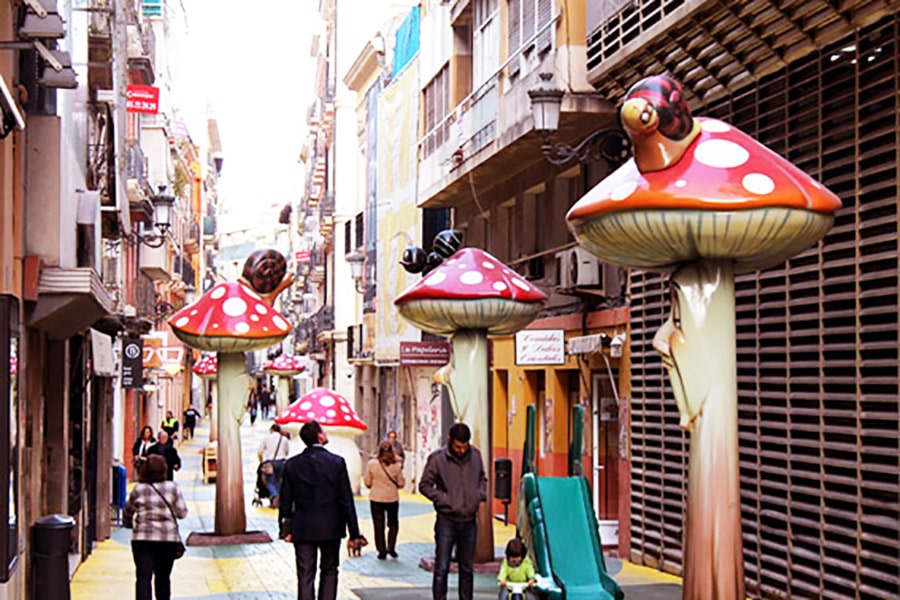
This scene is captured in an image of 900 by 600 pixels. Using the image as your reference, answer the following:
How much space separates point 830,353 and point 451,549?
3.86m

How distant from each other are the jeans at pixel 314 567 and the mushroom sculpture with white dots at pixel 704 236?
4.03 meters

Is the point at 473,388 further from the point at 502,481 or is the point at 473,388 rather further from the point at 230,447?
the point at 230,447

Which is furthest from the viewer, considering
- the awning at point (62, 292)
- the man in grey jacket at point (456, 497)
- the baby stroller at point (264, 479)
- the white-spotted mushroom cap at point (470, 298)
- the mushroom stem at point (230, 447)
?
the baby stroller at point (264, 479)

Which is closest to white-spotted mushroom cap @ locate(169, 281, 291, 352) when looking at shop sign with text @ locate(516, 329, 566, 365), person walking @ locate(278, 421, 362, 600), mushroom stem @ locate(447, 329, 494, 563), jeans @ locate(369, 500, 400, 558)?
jeans @ locate(369, 500, 400, 558)

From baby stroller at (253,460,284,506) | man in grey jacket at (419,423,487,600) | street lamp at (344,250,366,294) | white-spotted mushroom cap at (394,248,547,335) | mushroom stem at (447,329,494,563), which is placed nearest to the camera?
man in grey jacket at (419,423,487,600)

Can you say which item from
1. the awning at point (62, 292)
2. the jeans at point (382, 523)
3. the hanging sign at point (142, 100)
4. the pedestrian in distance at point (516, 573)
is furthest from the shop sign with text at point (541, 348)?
the hanging sign at point (142, 100)

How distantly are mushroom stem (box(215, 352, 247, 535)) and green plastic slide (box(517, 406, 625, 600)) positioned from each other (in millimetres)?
7613

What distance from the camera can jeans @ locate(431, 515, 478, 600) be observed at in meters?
13.9

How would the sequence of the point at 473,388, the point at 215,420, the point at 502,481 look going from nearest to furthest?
the point at 502,481 < the point at 473,388 < the point at 215,420

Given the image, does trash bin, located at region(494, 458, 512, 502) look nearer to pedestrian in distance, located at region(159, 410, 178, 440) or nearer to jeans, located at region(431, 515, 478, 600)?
jeans, located at region(431, 515, 478, 600)

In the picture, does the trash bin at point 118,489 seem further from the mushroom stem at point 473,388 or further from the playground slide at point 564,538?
the playground slide at point 564,538

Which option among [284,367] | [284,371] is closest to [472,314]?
[284,371]

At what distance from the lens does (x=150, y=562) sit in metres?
13.1

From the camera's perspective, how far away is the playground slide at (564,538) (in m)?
13.8
